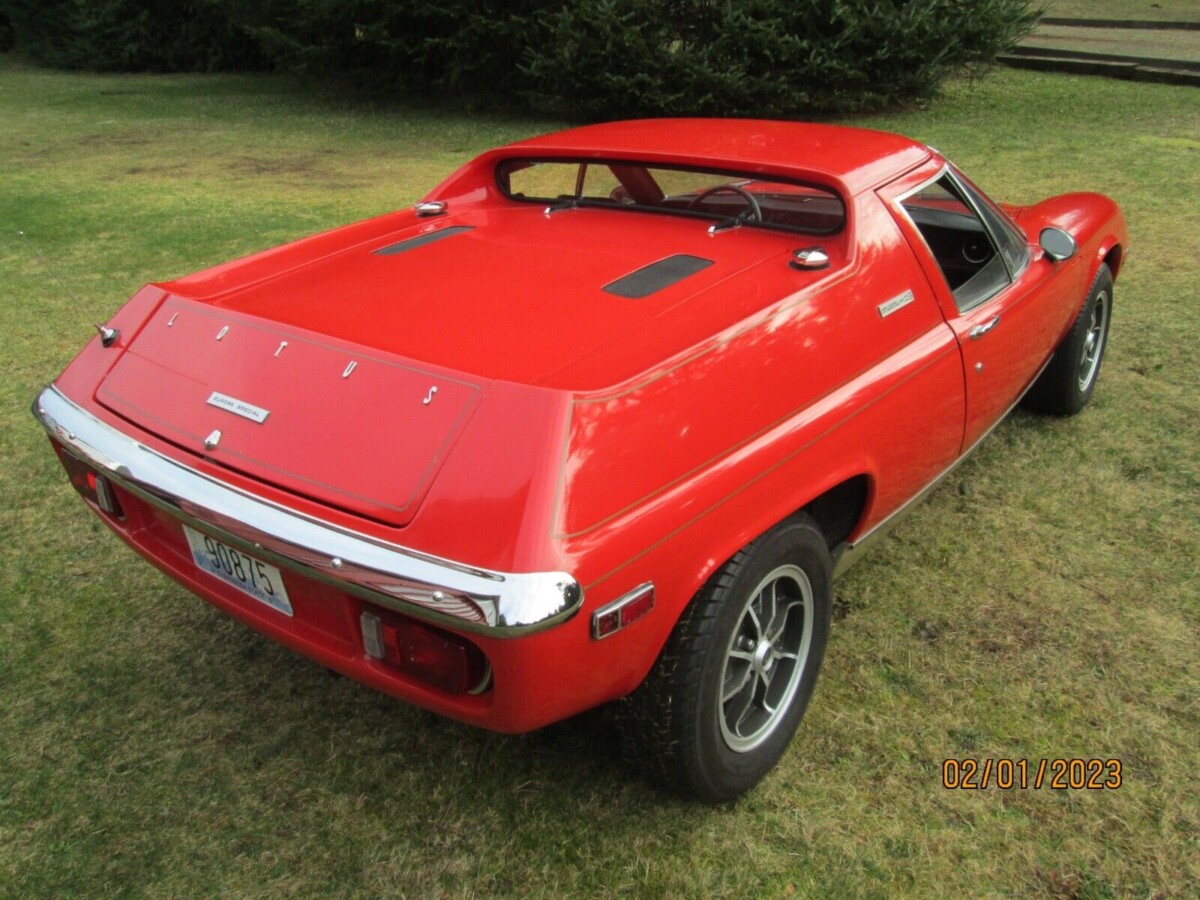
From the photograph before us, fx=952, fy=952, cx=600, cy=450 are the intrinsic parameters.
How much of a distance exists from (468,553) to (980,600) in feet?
6.29

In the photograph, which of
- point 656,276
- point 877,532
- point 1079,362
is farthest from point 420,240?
point 1079,362

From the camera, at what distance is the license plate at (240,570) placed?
6.61 ft

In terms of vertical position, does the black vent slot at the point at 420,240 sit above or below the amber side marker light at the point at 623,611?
above

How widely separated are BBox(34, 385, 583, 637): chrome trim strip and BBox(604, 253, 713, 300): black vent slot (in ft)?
2.95

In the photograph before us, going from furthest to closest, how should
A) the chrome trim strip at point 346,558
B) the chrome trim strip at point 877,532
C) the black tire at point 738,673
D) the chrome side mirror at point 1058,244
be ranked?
the chrome side mirror at point 1058,244
the chrome trim strip at point 877,532
the black tire at point 738,673
the chrome trim strip at point 346,558

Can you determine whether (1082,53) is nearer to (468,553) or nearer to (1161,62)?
(1161,62)

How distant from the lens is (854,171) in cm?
268

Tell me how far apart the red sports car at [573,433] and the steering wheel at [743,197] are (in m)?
0.04

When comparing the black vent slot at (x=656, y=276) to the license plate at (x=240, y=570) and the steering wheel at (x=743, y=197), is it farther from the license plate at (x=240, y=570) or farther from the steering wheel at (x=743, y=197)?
the license plate at (x=240, y=570)

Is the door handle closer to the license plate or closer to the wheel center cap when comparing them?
the wheel center cap

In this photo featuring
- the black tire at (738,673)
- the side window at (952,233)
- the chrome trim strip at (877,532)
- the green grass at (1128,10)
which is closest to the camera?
the black tire at (738,673)

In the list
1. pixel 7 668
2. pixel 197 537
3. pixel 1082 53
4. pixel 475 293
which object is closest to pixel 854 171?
pixel 475 293

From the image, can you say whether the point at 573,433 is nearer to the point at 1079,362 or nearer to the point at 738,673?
the point at 738,673
